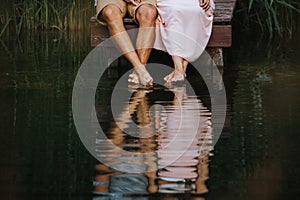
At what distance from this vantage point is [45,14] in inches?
392

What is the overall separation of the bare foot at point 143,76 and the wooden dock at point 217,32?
55cm

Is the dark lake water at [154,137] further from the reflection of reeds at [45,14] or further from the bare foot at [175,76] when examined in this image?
the reflection of reeds at [45,14]

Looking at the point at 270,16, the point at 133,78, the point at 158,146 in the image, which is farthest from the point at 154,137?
the point at 270,16

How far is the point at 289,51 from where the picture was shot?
888cm

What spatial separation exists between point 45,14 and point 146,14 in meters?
2.75

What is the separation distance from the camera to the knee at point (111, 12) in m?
7.41

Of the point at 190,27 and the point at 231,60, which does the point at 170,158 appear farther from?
the point at 231,60

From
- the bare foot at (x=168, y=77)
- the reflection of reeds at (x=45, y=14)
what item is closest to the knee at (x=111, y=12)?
the bare foot at (x=168, y=77)

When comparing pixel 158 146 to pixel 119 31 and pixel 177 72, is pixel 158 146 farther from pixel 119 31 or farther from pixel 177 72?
pixel 119 31

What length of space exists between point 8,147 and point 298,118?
1.82 metres

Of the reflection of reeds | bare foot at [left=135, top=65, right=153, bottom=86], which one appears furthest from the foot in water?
the reflection of reeds

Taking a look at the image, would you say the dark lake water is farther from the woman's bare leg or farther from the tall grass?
the tall grass

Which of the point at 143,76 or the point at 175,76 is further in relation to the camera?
the point at 175,76

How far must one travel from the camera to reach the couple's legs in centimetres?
727
